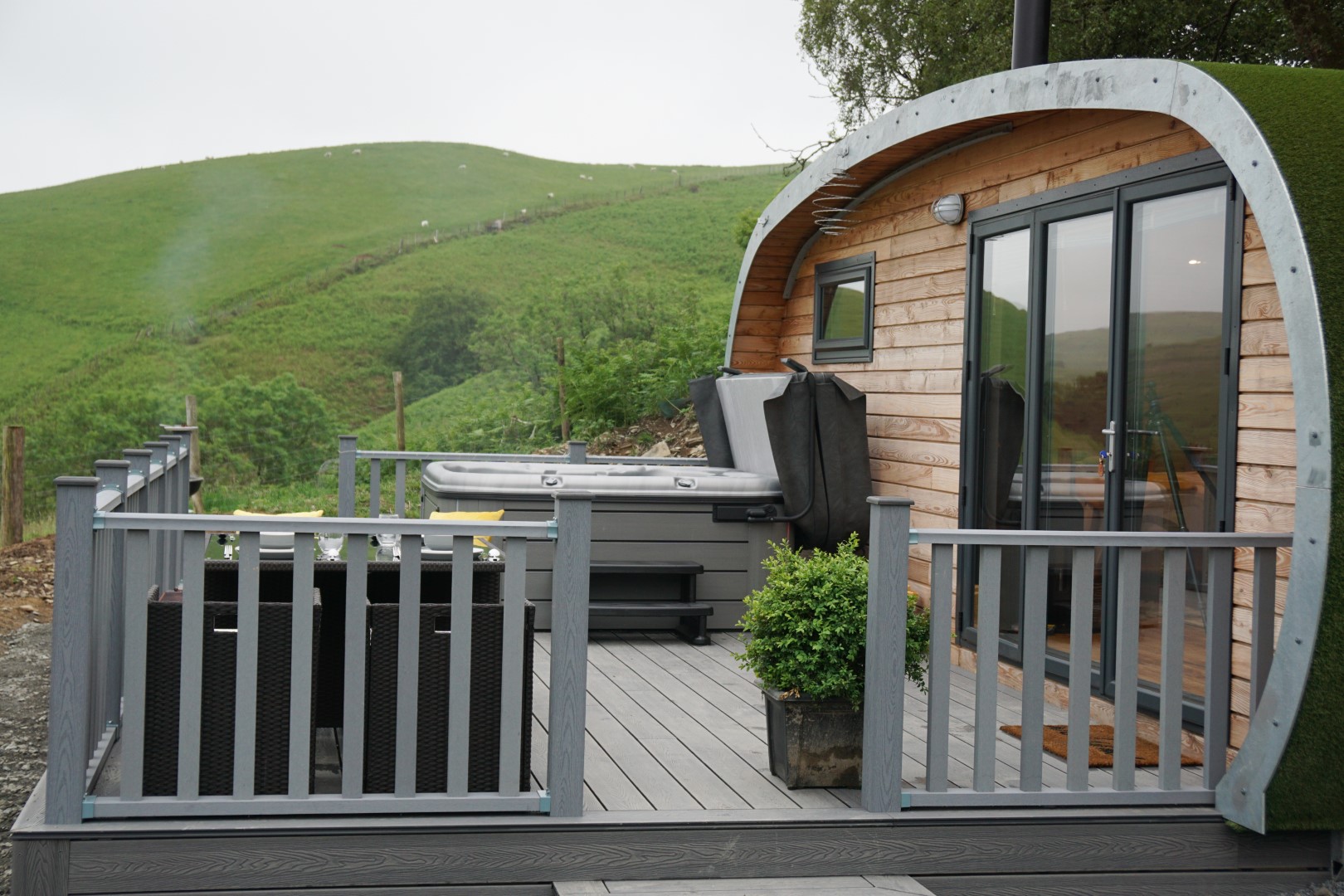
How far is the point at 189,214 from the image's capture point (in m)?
37.8

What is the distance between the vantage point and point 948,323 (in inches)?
210

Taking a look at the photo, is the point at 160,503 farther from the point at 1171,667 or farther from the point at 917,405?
the point at 1171,667

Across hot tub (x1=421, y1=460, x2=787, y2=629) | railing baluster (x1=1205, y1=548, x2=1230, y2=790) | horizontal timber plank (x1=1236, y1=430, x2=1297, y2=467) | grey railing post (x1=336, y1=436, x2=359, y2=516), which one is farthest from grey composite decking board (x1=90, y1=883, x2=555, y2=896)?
grey railing post (x1=336, y1=436, x2=359, y2=516)

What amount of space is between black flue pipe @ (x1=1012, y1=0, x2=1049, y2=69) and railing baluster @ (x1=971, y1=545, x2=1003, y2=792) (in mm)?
2874

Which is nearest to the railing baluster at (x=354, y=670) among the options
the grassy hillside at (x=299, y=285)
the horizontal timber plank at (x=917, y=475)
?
the horizontal timber plank at (x=917, y=475)

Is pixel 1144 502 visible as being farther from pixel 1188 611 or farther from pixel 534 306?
pixel 534 306

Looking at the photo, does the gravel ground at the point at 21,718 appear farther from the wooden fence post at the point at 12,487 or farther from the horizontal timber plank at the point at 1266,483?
the horizontal timber plank at the point at 1266,483

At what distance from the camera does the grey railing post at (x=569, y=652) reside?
2980 millimetres

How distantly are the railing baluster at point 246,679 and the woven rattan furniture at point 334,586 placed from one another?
521 mm

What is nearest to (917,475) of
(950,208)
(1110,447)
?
(950,208)

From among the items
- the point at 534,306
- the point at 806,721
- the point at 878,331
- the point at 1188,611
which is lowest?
the point at 806,721

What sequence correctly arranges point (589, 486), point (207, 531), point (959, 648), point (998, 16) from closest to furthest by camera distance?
point (207, 531) < point (959, 648) < point (589, 486) < point (998, 16)

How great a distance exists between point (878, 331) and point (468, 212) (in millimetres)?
34518

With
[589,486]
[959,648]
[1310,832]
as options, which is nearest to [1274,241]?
[1310,832]
